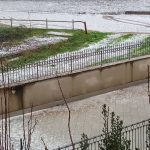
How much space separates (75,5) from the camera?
159 ft

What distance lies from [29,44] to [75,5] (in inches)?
808

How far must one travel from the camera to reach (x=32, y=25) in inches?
1400

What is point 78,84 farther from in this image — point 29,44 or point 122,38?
point 122,38

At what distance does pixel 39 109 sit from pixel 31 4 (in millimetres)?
31530

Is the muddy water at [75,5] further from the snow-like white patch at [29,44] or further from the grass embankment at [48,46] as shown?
the snow-like white patch at [29,44]

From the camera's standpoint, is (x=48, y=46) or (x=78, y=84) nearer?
(x=78, y=84)

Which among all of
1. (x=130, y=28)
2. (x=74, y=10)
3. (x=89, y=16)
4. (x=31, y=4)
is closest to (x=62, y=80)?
(x=130, y=28)

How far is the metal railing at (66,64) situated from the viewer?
20.2 meters

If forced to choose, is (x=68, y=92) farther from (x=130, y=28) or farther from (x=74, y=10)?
(x=74, y=10)

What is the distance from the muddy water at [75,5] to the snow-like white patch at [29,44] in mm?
13800

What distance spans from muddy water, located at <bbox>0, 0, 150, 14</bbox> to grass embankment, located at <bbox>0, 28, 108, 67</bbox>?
12037 millimetres

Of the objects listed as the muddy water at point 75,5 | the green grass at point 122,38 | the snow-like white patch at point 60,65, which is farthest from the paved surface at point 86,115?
the muddy water at point 75,5

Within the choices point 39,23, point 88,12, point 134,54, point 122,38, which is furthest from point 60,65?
point 88,12

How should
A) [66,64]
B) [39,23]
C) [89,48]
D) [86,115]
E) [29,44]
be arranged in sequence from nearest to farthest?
[86,115], [66,64], [89,48], [29,44], [39,23]
